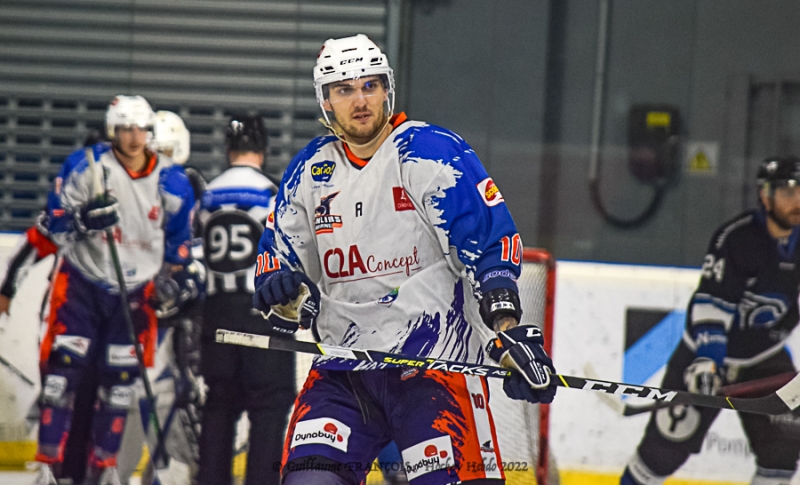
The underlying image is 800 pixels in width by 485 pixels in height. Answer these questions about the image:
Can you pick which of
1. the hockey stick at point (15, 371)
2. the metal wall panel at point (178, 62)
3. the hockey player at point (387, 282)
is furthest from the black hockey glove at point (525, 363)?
the metal wall panel at point (178, 62)

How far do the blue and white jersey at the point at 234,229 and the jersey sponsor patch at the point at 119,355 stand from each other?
0.51 m

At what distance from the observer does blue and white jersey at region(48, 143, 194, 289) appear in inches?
172

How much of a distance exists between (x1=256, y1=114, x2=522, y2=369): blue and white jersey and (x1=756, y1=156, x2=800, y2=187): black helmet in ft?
7.01

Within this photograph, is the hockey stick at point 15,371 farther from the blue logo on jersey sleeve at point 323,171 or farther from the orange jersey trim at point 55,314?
the blue logo on jersey sleeve at point 323,171

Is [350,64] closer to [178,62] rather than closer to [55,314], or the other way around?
[55,314]

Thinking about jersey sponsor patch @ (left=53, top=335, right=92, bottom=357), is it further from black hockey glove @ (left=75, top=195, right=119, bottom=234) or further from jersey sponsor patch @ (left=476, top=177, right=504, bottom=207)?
jersey sponsor patch @ (left=476, top=177, right=504, bottom=207)

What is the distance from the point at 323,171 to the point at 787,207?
2.32 m

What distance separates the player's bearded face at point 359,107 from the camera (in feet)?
7.86

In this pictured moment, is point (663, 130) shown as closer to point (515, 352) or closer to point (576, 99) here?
point (576, 99)

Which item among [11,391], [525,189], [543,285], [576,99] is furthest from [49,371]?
[576,99]

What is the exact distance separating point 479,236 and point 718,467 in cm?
258

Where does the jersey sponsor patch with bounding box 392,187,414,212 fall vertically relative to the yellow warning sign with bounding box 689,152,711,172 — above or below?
below

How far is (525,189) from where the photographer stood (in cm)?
555

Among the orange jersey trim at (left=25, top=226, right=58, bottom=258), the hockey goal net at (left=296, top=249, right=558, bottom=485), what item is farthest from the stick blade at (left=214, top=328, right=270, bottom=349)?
the orange jersey trim at (left=25, top=226, right=58, bottom=258)
